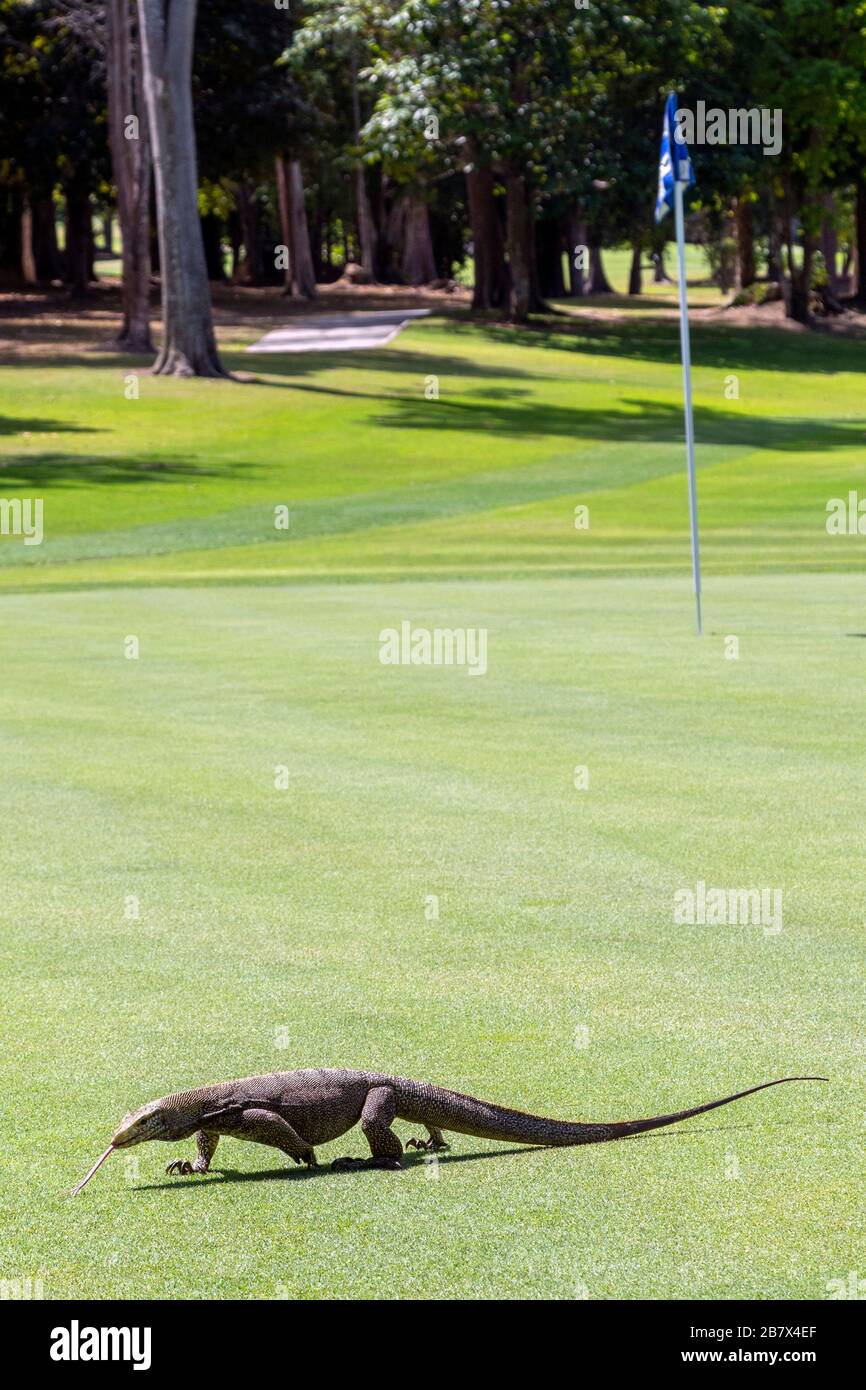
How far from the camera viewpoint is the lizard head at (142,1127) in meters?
4.66

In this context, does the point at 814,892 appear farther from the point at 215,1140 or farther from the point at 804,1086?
the point at 215,1140

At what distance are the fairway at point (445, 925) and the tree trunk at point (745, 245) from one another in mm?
54627

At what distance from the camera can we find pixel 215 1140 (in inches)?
191

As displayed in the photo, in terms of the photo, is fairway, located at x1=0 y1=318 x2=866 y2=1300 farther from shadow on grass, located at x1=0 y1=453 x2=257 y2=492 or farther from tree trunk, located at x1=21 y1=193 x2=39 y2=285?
tree trunk, located at x1=21 y1=193 x2=39 y2=285

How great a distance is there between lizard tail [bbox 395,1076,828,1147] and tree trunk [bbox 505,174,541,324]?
2129 inches

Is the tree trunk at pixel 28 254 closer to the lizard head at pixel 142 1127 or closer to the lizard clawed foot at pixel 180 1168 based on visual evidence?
the lizard clawed foot at pixel 180 1168

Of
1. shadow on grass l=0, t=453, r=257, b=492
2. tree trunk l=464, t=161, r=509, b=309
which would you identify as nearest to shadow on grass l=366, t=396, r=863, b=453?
shadow on grass l=0, t=453, r=257, b=492

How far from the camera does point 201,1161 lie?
15.9ft

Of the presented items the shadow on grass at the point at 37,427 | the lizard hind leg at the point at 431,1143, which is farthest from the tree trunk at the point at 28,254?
the lizard hind leg at the point at 431,1143

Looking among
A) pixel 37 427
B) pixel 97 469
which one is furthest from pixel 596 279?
pixel 97 469

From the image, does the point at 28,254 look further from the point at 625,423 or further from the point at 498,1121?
the point at 498,1121
